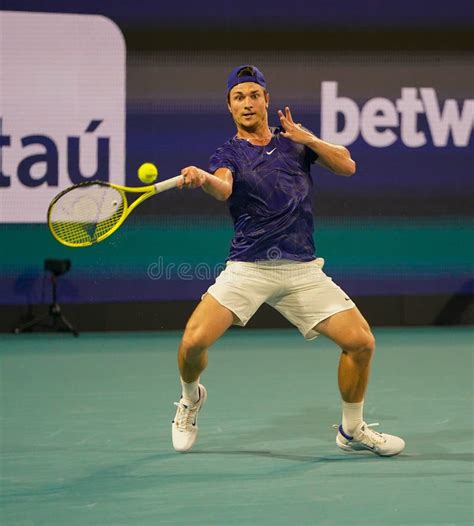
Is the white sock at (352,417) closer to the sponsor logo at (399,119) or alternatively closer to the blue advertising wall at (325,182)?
the blue advertising wall at (325,182)

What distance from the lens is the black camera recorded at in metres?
9.93

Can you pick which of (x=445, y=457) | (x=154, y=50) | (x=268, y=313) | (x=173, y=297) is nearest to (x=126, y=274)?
(x=173, y=297)

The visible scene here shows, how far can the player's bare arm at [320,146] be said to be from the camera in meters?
5.16

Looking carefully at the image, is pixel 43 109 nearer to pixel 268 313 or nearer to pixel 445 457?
pixel 268 313

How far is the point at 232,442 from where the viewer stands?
18.5 ft

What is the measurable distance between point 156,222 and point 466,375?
3.78 metres

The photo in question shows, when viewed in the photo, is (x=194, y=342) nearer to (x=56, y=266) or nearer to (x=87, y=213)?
(x=87, y=213)

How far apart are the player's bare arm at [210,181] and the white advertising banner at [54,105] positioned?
5.09m

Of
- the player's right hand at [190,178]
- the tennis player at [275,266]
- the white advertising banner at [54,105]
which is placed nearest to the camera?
the player's right hand at [190,178]

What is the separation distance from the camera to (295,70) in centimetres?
1059

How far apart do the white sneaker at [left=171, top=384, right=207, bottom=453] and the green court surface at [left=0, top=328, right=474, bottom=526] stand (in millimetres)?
58

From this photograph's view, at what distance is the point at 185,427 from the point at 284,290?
88 cm

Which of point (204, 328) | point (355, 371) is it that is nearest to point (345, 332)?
point (355, 371)

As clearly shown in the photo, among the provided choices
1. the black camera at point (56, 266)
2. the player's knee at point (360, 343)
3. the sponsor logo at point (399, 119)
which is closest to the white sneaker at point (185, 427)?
the player's knee at point (360, 343)
